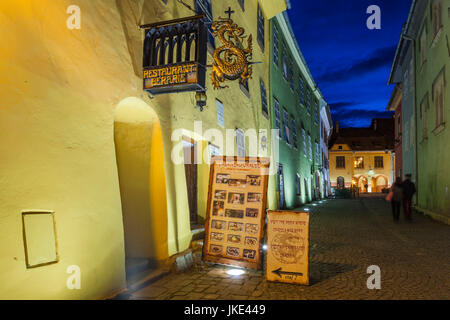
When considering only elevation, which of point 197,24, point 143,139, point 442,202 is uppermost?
point 197,24

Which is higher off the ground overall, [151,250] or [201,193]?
[201,193]

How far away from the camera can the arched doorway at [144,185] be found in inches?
245

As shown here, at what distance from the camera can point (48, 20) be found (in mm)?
3855

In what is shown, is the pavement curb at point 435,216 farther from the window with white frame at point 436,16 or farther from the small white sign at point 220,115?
the small white sign at point 220,115

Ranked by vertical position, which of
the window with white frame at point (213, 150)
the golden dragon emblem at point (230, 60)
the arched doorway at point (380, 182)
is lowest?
the arched doorway at point (380, 182)

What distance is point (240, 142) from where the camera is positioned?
36.5 ft

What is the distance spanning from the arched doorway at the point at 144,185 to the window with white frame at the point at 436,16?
36.4 ft

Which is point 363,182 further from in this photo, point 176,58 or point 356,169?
point 176,58

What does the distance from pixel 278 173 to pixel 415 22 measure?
9228 mm

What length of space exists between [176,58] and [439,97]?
11578mm

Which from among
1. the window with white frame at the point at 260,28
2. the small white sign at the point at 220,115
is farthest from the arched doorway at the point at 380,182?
the small white sign at the point at 220,115

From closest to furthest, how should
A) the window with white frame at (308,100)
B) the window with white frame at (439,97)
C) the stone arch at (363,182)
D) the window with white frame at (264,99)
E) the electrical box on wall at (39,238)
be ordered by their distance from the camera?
the electrical box on wall at (39,238) → the window with white frame at (439,97) → the window with white frame at (264,99) → the window with white frame at (308,100) → the stone arch at (363,182)

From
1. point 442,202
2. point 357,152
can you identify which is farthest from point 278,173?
point 357,152

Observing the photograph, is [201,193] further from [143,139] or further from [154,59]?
[154,59]
